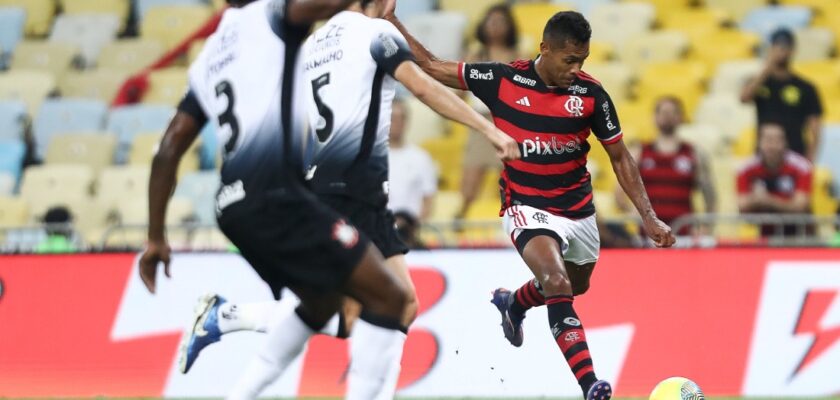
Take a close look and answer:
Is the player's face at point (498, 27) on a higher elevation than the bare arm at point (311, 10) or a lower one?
lower

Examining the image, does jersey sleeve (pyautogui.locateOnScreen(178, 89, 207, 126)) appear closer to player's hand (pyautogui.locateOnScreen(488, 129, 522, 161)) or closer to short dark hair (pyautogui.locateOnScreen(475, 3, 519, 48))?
player's hand (pyautogui.locateOnScreen(488, 129, 522, 161))

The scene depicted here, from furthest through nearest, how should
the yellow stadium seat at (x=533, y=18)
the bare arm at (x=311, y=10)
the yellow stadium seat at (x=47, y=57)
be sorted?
the yellow stadium seat at (x=47, y=57)
the yellow stadium seat at (x=533, y=18)
the bare arm at (x=311, y=10)

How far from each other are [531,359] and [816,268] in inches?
87.7

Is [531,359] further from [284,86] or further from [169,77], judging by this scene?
[169,77]

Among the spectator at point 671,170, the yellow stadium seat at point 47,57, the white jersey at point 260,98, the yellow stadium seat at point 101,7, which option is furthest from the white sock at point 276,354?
the yellow stadium seat at point 101,7

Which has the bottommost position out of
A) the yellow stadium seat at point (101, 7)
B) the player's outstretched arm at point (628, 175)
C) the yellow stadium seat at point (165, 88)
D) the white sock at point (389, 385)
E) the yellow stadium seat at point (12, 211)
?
the yellow stadium seat at point (12, 211)

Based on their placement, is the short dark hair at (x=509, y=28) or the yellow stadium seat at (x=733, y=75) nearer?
the short dark hair at (x=509, y=28)

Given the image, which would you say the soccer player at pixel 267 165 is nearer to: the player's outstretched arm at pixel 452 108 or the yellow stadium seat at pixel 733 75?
the player's outstretched arm at pixel 452 108

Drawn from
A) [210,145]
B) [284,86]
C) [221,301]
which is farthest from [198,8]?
[284,86]

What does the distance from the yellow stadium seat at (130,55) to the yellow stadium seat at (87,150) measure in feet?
5.40

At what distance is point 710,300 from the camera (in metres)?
12.3

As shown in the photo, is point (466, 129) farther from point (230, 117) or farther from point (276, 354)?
point (230, 117)

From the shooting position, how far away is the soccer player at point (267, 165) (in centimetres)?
724

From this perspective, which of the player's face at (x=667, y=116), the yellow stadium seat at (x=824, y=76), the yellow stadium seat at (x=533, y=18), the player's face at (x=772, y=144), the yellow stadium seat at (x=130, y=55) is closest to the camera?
the player's face at (x=667, y=116)
